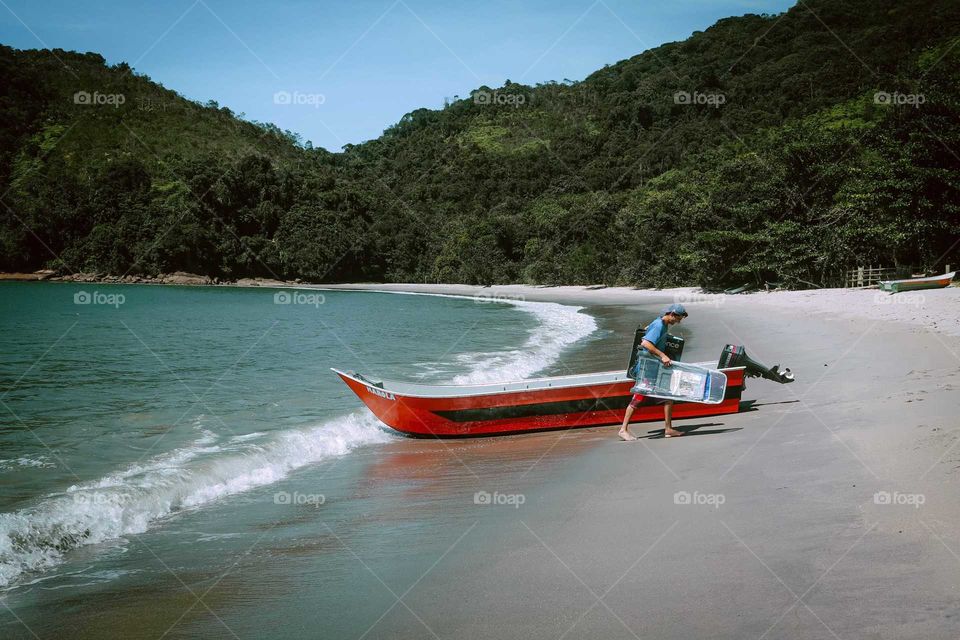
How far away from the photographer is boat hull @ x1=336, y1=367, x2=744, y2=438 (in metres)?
8.94

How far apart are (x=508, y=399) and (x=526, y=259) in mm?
58258

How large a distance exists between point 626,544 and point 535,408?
14.8 ft

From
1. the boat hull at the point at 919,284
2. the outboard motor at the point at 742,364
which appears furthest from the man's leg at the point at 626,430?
the boat hull at the point at 919,284

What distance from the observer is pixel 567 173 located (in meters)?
92.4

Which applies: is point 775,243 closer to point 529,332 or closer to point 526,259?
point 529,332

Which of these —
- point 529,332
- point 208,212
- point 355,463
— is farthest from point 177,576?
point 208,212

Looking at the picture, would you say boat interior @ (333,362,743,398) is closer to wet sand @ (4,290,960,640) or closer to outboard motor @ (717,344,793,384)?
outboard motor @ (717,344,793,384)

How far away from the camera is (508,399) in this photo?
29.6 ft

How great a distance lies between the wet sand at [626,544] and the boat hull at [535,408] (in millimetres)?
840

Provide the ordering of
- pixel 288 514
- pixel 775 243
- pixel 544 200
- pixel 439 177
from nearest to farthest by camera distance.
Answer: pixel 288 514 < pixel 775 243 < pixel 544 200 < pixel 439 177

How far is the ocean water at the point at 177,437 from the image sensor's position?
17.4ft

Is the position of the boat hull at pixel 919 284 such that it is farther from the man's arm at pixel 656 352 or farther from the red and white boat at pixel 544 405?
the man's arm at pixel 656 352

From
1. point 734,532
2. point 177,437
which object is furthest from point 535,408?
point 177,437

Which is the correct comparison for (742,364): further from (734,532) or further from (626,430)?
(734,532)
